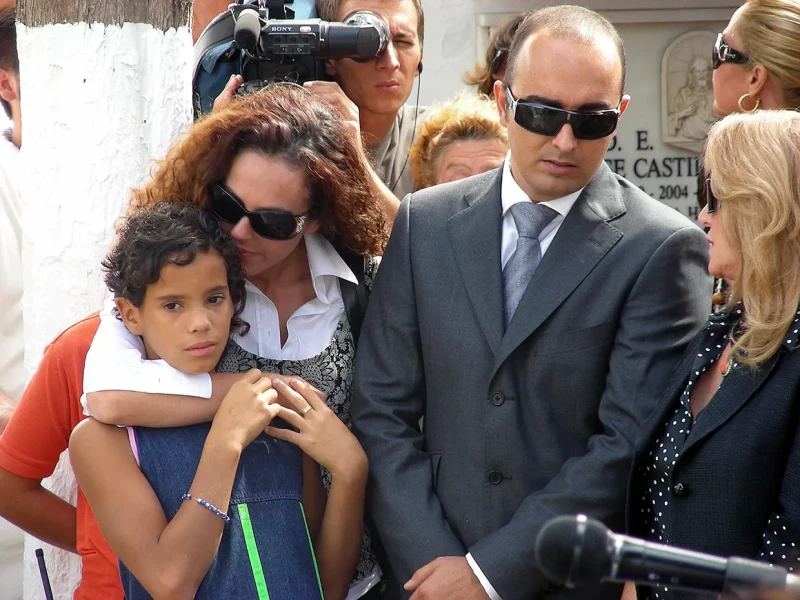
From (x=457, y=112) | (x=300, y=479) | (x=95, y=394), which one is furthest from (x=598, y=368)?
(x=457, y=112)

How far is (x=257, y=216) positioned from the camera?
254 cm

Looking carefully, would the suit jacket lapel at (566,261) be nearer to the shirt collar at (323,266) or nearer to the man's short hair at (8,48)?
the shirt collar at (323,266)

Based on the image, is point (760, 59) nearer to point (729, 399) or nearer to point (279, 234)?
point (729, 399)

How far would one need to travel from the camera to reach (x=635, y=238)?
2.54m

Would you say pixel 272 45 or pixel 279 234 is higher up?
pixel 272 45

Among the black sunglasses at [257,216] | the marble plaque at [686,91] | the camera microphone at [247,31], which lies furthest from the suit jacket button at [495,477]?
the marble plaque at [686,91]

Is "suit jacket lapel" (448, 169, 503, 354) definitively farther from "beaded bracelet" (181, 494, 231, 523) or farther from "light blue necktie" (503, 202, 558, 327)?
"beaded bracelet" (181, 494, 231, 523)

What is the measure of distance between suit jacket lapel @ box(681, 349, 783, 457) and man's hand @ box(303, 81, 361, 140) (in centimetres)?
128

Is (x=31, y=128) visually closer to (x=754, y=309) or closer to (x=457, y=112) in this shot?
(x=457, y=112)

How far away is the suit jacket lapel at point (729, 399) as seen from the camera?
2252 millimetres

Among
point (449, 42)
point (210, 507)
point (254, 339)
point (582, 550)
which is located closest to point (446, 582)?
point (210, 507)

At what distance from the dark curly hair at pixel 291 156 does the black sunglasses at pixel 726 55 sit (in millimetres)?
1229

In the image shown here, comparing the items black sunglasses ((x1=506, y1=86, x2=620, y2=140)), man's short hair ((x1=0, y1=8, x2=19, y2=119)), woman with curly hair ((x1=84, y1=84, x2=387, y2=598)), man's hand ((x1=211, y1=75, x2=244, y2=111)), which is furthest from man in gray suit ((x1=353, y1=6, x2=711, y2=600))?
man's short hair ((x1=0, y1=8, x2=19, y2=119))

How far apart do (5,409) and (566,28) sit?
193cm
